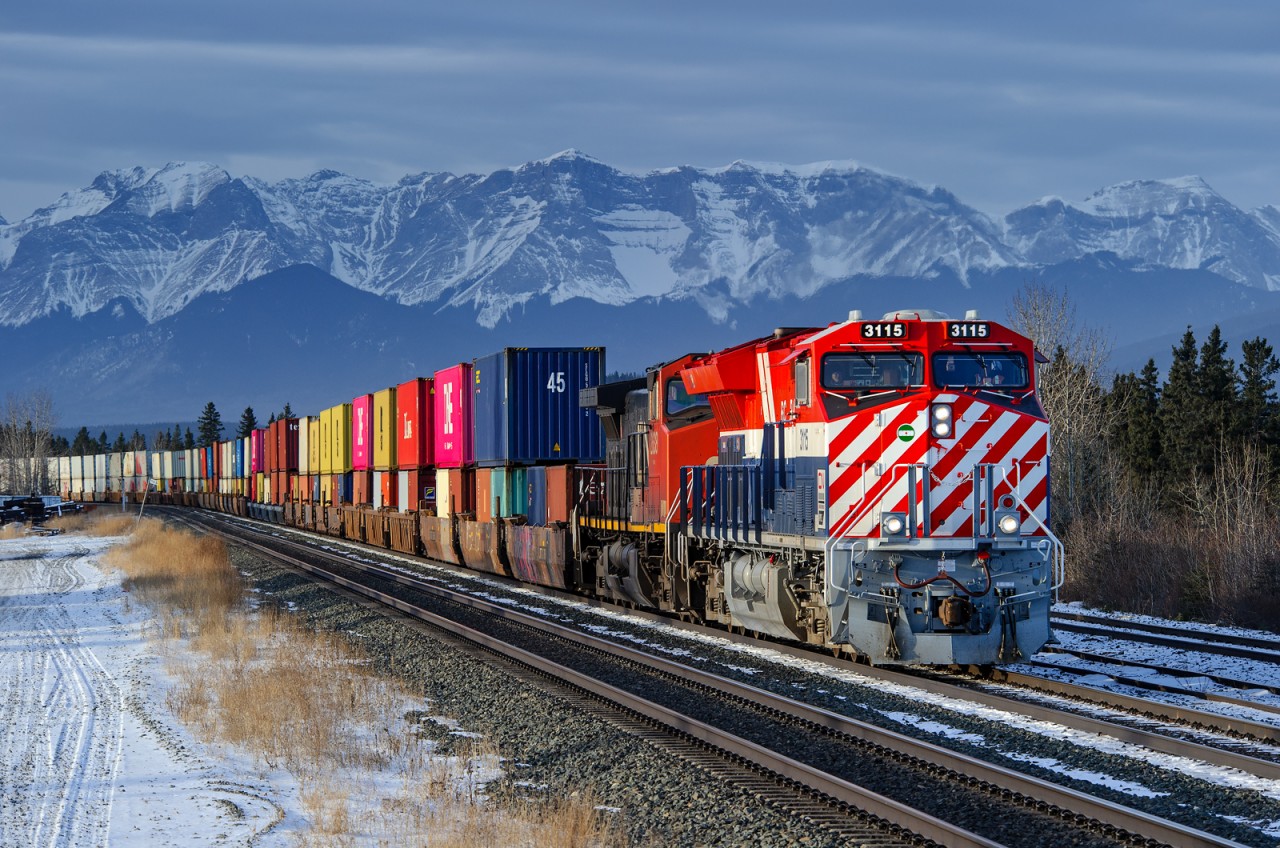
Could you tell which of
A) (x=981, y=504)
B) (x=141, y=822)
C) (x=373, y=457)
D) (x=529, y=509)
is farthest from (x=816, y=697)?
(x=373, y=457)

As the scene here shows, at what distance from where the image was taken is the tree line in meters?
23.3

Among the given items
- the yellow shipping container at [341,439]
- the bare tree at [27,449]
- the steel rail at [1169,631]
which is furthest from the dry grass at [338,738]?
the bare tree at [27,449]

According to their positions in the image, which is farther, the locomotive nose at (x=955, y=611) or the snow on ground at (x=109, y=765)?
the locomotive nose at (x=955, y=611)

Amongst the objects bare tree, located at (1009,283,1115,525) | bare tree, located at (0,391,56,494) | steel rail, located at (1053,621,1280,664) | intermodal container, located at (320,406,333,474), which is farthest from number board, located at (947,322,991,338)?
bare tree, located at (0,391,56,494)

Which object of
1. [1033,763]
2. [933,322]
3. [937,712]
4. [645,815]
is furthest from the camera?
[933,322]

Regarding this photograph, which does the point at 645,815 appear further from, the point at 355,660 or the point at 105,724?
the point at 355,660

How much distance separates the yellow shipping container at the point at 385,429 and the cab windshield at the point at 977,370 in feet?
92.1

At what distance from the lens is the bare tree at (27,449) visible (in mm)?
106312

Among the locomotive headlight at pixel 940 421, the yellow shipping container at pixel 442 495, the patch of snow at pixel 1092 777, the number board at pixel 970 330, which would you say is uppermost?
the number board at pixel 970 330

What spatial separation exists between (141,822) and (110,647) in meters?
11.7

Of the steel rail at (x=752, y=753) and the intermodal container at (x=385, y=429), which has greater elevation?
the intermodal container at (x=385, y=429)

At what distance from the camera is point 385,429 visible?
4253 cm

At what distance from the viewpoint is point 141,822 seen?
32.5 ft

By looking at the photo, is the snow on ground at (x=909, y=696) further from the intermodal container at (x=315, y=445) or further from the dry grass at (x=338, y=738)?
the intermodal container at (x=315, y=445)
